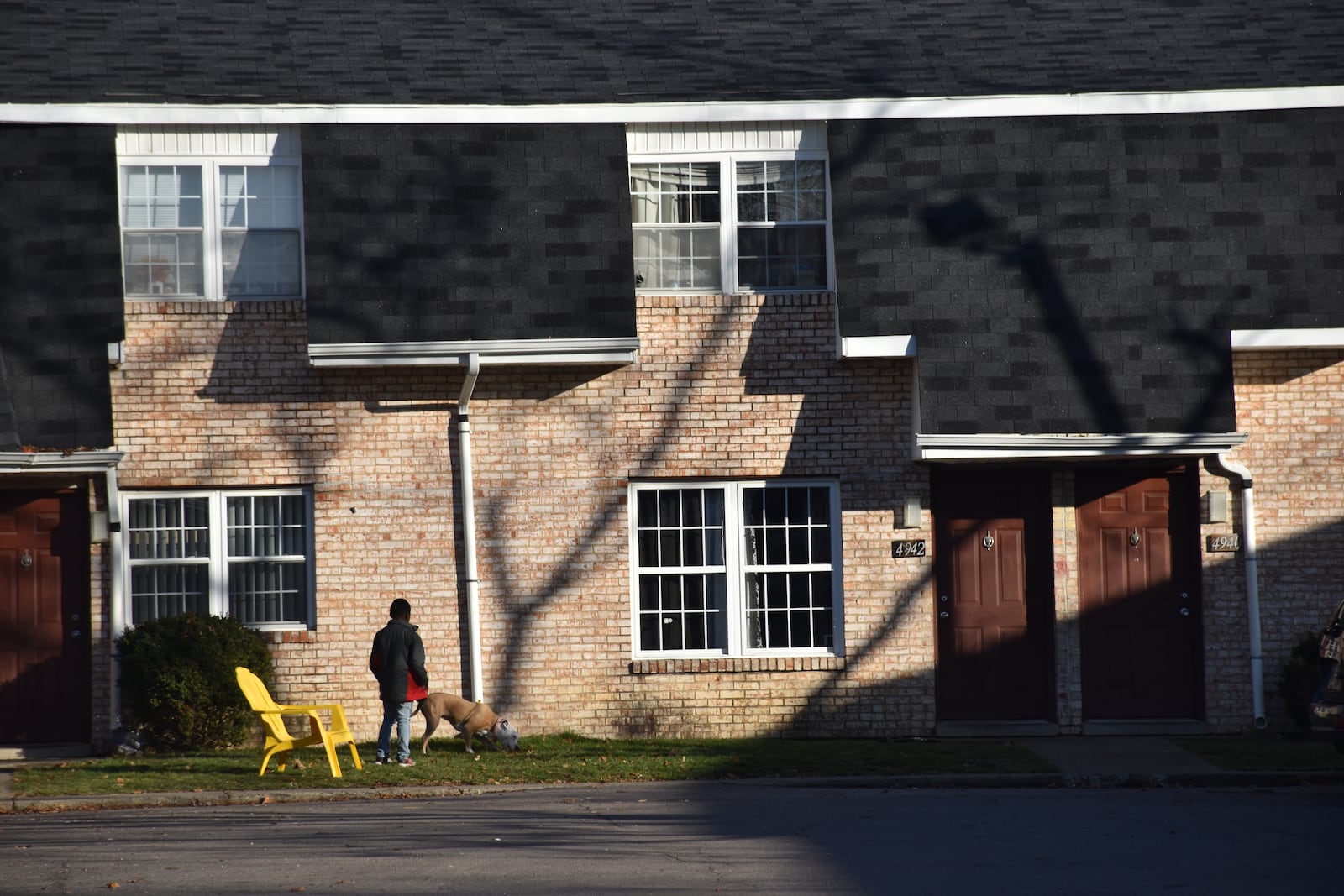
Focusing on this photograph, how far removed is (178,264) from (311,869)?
793 cm

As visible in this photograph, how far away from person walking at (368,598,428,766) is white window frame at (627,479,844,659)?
Answer: 102 inches

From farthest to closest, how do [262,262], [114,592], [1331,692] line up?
[262,262] < [114,592] < [1331,692]

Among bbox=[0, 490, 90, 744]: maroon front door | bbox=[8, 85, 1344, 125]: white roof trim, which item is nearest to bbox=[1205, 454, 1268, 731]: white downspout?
bbox=[8, 85, 1344, 125]: white roof trim

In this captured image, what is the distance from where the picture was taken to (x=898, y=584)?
49.5 feet

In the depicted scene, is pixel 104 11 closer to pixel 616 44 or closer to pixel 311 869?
pixel 616 44

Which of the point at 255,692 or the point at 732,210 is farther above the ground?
the point at 732,210

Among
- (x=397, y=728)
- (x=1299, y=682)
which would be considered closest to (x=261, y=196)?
(x=397, y=728)

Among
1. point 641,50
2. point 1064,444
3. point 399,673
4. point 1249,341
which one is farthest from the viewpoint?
point 641,50

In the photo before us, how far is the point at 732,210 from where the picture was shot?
1531 cm

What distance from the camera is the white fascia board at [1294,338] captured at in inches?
575

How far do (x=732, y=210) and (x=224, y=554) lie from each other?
6.19 m

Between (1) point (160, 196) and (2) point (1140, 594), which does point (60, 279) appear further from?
(2) point (1140, 594)

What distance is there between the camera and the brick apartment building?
47.7 ft

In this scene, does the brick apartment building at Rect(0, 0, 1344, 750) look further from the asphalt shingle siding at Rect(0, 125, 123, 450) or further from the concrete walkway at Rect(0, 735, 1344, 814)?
the concrete walkway at Rect(0, 735, 1344, 814)
